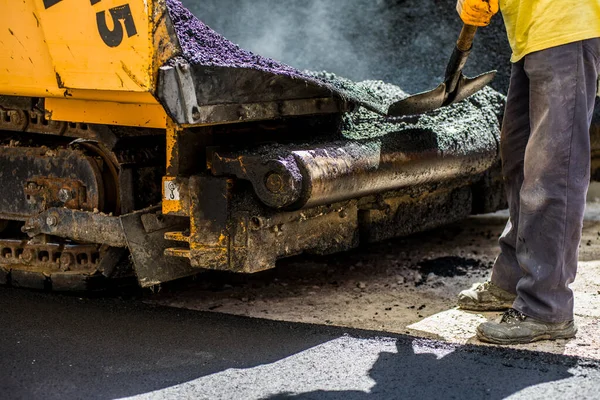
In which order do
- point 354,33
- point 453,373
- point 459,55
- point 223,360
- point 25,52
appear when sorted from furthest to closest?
point 354,33, point 459,55, point 25,52, point 223,360, point 453,373

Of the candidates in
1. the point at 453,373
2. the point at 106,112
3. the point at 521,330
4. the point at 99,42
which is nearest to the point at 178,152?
the point at 106,112

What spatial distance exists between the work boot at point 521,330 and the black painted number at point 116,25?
182 centimetres

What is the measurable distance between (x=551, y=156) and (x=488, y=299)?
33.1 inches

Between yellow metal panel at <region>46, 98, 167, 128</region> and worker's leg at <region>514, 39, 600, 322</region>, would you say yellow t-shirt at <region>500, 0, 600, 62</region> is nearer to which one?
worker's leg at <region>514, 39, 600, 322</region>

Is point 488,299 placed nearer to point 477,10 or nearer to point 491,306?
point 491,306

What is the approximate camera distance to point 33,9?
4.09 metres

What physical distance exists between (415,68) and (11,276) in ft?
8.89

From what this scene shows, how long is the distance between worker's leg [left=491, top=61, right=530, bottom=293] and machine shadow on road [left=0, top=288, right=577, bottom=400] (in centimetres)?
70

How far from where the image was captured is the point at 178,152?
4.10m

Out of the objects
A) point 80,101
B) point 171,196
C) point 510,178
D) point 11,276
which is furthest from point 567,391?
point 11,276

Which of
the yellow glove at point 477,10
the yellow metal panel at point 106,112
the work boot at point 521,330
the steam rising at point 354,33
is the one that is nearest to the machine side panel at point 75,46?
the yellow metal panel at point 106,112

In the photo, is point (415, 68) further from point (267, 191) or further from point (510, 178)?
point (267, 191)

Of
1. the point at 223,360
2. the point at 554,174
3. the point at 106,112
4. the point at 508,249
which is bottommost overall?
the point at 223,360

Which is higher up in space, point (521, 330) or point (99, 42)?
point (99, 42)
